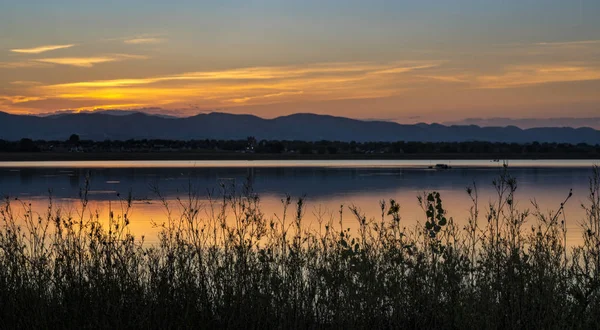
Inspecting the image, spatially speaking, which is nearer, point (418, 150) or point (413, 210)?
point (413, 210)

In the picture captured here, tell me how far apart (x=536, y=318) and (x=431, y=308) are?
52.1 inches

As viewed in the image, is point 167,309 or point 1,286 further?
point 1,286

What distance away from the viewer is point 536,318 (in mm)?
9211

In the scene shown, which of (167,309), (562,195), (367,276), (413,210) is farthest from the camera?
(562,195)

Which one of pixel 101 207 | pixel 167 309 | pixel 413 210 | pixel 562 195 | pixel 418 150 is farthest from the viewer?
pixel 418 150

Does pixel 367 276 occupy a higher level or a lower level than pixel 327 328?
higher

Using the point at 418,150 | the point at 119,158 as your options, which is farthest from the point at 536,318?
the point at 418,150

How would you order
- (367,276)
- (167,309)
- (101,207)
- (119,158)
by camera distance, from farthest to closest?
1. (119,158)
2. (101,207)
3. (367,276)
4. (167,309)

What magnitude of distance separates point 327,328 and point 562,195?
34.2 meters

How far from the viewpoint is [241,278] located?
1000cm

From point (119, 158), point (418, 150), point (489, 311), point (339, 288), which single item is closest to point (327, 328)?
point (339, 288)

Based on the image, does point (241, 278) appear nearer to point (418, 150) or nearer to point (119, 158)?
point (119, 158)

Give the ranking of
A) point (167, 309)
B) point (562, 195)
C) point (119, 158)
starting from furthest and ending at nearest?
point (119, 158) → point (562, 195) → point (167, 309)

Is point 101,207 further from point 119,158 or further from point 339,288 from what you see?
point 119,158
